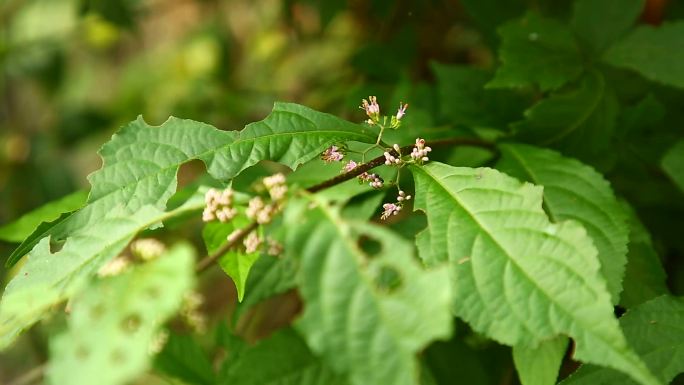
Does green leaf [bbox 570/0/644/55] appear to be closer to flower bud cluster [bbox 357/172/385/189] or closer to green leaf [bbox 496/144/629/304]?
green leaf [bbox 496/144/629/304]

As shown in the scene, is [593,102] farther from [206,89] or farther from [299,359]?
[206,89]

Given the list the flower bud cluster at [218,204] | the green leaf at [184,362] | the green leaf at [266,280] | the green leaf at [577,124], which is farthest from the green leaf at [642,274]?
the green leaf at [184,362]

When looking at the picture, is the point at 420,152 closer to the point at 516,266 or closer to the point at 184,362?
the point at 516,266

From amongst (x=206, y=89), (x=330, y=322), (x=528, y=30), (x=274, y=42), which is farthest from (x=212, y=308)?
(x=330, y=322)

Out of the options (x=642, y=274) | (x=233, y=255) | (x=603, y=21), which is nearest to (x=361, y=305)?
(x=233, y=255)

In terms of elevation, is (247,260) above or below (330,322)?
below

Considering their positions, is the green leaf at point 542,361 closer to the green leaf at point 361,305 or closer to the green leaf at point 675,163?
the green leaf at point 361,305
